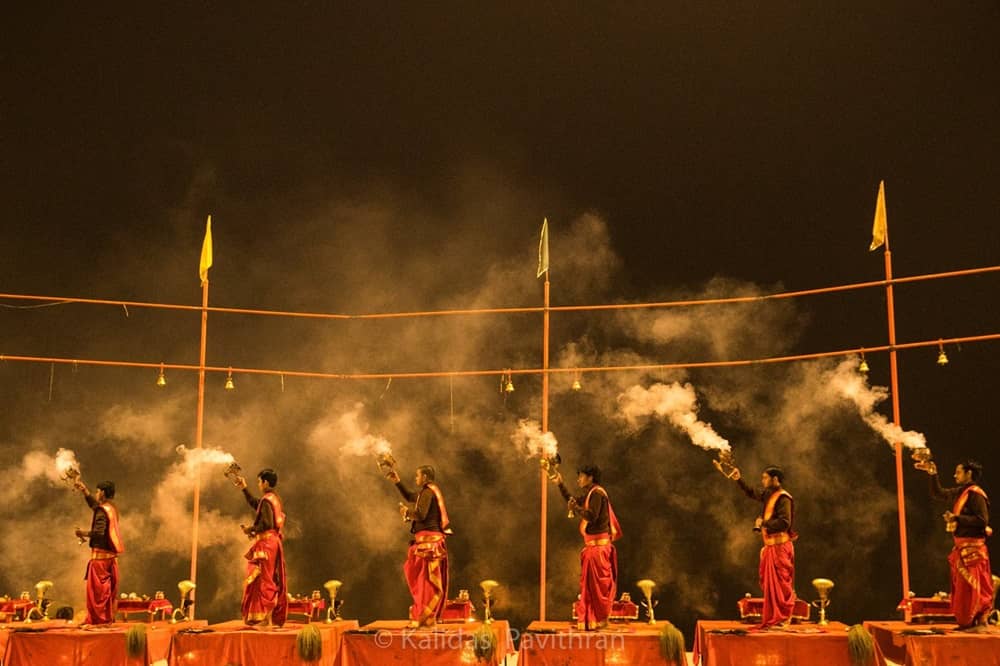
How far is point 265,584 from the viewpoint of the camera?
1070 cm

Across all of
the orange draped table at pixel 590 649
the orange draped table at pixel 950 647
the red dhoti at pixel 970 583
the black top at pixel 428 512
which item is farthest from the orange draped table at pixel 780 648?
the black top at pixel 428 512

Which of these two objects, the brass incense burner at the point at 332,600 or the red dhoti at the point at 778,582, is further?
the brass incense burner at the point at 332,600

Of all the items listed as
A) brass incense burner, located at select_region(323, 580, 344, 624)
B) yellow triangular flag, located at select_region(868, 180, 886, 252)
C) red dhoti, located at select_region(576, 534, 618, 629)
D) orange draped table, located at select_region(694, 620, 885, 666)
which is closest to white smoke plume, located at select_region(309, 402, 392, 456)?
brass incense burner, located at select_region(323, 580, 344, 624)

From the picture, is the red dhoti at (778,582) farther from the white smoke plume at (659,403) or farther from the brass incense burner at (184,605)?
the brass incense burner at (184,605)

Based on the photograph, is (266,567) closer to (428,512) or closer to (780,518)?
(428,512)

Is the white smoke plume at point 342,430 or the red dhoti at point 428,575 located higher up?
the white smoke plume at point 342,430

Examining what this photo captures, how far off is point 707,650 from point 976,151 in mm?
9081

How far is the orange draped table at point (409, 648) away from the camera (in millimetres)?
9531

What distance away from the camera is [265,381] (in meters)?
15.5

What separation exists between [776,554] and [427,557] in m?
3.44

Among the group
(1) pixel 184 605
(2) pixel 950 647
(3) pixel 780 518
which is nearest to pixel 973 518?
(2) pixel 950 647

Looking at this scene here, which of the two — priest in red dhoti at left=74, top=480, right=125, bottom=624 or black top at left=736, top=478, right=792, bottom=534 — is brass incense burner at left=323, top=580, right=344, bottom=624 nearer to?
priest in red dhoti at left=74, top=480, right=125, bottom=624

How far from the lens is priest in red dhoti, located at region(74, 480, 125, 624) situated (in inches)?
423

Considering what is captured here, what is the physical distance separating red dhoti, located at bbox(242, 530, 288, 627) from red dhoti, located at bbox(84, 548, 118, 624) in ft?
4.58
